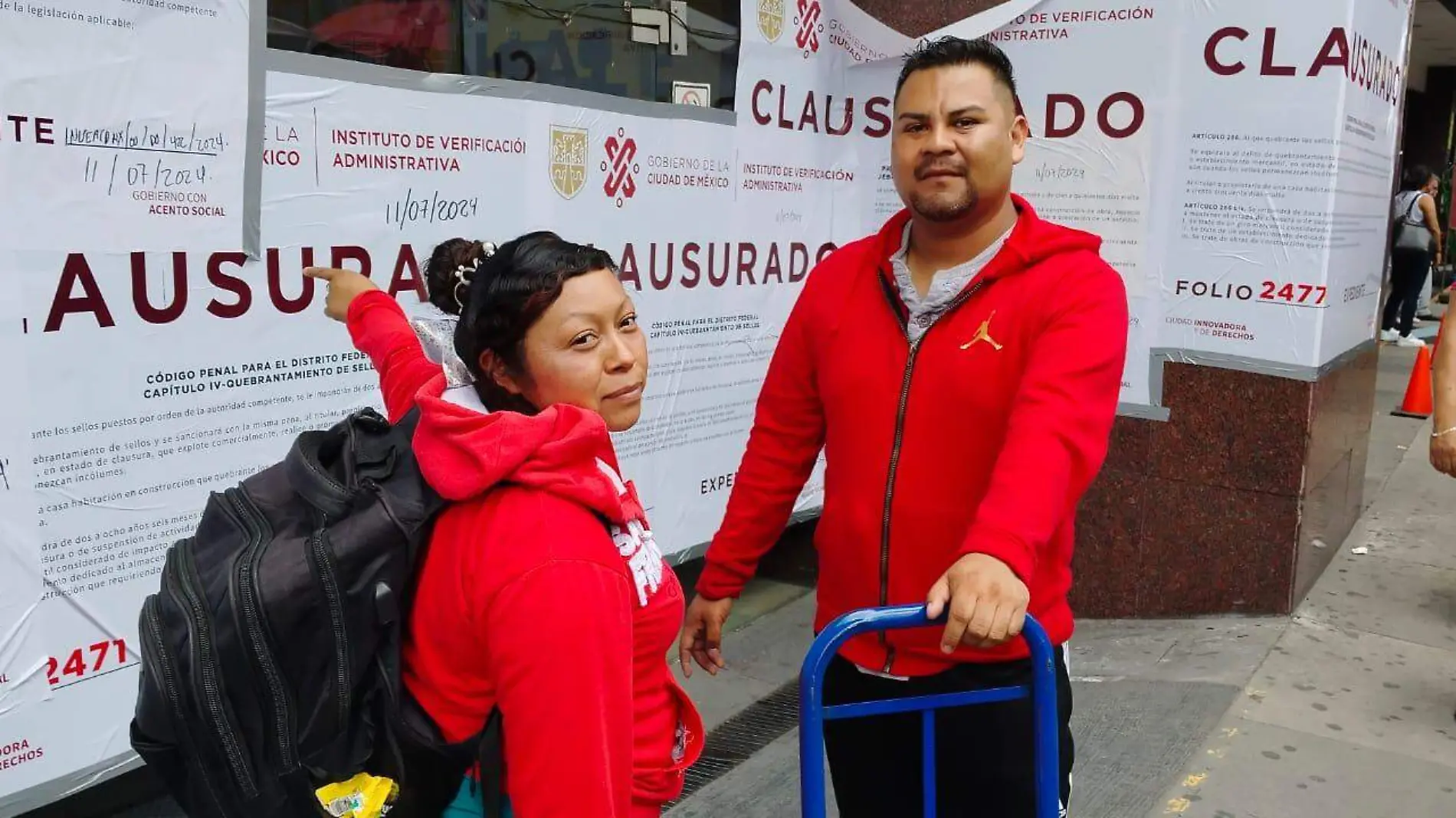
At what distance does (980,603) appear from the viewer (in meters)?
1.60

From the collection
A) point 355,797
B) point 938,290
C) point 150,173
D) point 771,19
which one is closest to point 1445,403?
point 938,290

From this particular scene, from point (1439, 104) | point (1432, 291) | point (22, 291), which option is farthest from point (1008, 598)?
point (1439, 104)

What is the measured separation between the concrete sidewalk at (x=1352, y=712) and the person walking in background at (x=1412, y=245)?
6.94 m

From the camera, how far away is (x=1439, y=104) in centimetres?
2009

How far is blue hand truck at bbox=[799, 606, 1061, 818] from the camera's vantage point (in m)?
1.71

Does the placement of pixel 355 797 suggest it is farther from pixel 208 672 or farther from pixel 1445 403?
pixel 1445 403

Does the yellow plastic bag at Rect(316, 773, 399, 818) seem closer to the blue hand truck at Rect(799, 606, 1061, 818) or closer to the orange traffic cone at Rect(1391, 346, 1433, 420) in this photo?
the blue hand truck at Rect(799, 606, 1061, 818)

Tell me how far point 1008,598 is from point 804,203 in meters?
3.37

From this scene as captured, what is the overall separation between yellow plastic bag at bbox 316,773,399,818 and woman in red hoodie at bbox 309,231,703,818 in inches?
4.4

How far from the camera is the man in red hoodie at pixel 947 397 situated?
199 centimetres

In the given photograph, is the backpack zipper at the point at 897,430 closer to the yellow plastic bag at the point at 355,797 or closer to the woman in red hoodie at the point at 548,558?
the woman in red hoodie at the point at 548,558

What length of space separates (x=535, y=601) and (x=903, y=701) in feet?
2.63

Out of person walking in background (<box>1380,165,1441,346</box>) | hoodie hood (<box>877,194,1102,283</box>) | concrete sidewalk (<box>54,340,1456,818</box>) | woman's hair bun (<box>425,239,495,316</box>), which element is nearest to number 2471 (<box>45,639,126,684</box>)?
concrete sidewalk (<box>54,340,1456,818</box>)

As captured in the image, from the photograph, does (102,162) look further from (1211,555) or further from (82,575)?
(1211,555)
